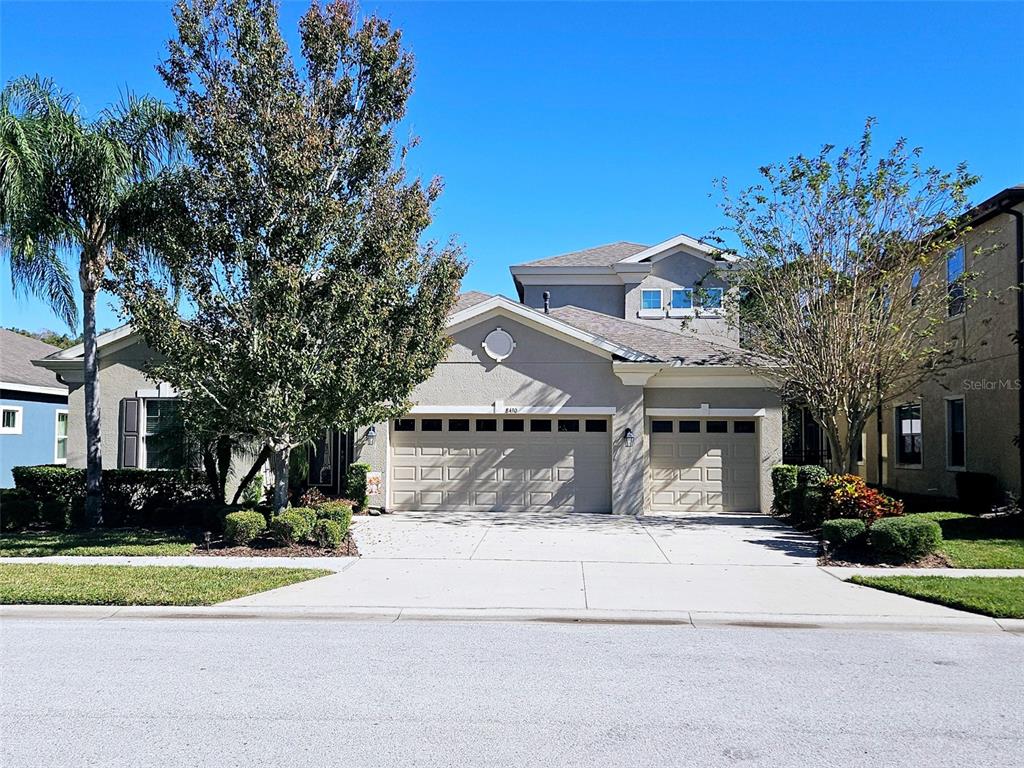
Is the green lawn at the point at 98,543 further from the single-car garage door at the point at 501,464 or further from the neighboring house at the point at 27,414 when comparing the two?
the neighboring house at the point at 27,414

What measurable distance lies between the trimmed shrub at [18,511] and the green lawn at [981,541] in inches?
607

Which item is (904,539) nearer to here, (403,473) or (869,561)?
(869,561)

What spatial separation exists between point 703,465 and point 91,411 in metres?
12.6

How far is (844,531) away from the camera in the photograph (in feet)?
39.1

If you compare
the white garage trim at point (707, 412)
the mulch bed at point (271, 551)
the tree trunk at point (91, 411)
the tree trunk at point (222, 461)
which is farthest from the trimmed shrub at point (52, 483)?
the white garage trim at point (707, 412)

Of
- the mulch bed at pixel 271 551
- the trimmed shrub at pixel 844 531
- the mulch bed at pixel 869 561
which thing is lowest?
the mulch bed at pixel 869 561

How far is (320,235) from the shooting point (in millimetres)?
11836

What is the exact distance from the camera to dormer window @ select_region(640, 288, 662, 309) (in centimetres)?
2559

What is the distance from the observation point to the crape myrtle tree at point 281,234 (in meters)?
11.6

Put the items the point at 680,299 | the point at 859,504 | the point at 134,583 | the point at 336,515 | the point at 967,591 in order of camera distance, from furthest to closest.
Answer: the point at 680,299 → the point at 859,504 → the point at 336,515 → the point at 134,583 → the point at 967,591

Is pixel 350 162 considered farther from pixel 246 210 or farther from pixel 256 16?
pixel 256 16

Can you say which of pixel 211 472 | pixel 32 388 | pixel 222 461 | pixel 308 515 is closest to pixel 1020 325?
pixel 308 515

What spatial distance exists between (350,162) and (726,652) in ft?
30.0

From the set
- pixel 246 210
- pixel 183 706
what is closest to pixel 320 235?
pixel 246 210
